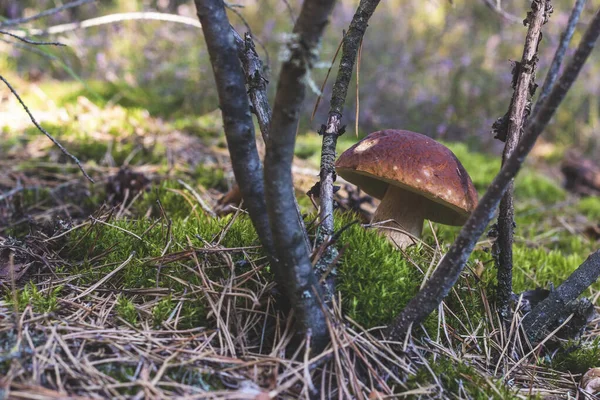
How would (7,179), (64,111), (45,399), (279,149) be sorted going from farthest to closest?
(64,111), (7,179), (279,149), (45,399)

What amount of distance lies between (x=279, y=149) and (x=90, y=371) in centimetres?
68

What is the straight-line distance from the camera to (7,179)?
2.70m

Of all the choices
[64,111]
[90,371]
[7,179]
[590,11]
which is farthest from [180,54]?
[590,11]

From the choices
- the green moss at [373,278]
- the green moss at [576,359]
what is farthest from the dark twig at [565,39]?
the green moss at [576,359]

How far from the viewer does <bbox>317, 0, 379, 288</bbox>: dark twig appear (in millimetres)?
1446

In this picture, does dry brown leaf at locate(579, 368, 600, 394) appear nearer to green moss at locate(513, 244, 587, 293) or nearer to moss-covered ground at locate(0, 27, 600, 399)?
moss-covered ground at locate(0, 27, 600, 399)

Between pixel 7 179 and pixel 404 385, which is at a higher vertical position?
pixel 404 385

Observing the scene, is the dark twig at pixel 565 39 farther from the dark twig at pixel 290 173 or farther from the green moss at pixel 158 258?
the green moss at pixel 158 258

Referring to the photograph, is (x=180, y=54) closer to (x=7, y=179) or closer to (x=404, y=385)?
(x=7, y=179)

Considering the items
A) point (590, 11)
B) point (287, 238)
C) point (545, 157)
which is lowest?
point (545, 157)

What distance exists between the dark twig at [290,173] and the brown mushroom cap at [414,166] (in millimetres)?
523

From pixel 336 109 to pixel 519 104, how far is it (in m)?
0.62

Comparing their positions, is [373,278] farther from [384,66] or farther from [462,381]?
[384,66]

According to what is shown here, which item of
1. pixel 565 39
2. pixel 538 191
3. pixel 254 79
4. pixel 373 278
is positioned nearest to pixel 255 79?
pixel 254 79
